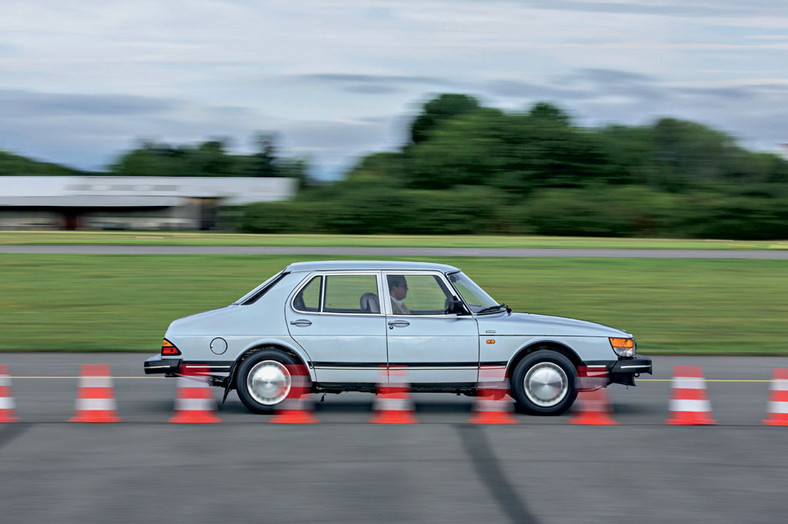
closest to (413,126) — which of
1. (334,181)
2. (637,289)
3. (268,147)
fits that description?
(268,147)

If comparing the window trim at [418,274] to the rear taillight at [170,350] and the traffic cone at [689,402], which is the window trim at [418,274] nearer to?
the rear taillight at [170,350]

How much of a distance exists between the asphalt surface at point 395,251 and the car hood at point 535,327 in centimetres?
2450

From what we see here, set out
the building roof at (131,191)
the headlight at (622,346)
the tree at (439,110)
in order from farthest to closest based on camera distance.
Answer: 1. the tree at (439,110)
2. the building roof at (131,191)
3. the headlight at (622,346)

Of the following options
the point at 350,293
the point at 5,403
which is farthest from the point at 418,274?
the point at 5,403

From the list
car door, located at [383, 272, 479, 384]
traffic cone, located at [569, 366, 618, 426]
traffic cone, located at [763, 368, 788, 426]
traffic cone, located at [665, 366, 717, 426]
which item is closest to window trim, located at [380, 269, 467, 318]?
→ car door, located at [383, 272, 479, 384]

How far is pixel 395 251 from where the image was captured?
37500mm

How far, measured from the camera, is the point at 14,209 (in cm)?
7031

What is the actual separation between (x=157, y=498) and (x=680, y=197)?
214 feet

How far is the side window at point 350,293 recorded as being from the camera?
955 centimetres

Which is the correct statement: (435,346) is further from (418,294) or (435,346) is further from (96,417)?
(96,417)

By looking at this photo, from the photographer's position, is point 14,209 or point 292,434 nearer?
point 292,434

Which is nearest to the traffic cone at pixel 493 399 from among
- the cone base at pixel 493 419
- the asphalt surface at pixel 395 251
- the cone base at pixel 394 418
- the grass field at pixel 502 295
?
the cone base at pixel 493 419

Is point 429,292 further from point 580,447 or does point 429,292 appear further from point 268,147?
point 268,147

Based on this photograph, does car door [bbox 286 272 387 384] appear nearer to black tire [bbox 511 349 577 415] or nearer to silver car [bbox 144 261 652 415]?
silver car [bbox 144 261 652 415]
